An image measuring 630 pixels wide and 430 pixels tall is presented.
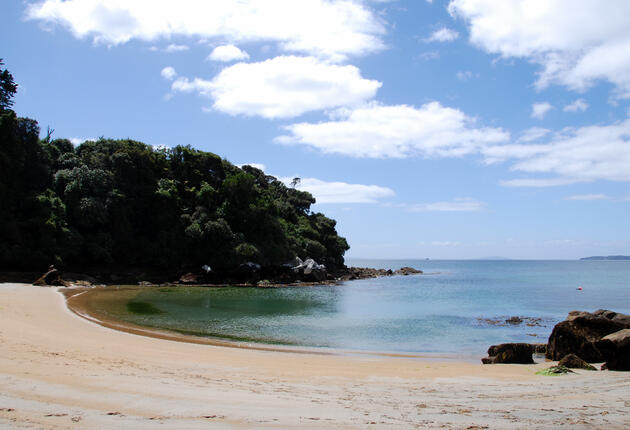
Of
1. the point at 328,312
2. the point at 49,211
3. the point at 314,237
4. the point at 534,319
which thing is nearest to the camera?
the point at 534,319

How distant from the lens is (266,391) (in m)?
7.76

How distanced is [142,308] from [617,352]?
23.8 meters

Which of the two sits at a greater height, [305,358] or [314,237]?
[314,237]

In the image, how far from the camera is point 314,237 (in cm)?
6838

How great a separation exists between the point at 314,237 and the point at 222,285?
22807mm

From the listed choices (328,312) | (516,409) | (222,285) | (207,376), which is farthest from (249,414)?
(222,285)

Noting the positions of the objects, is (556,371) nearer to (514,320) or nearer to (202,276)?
(514,320)

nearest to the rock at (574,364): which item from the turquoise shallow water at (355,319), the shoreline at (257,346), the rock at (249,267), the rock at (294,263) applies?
the shoreline at (257,346)

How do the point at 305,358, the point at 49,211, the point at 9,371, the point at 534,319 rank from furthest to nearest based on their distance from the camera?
1. the point at 49,211
2. the point at 534,319
3. the point at 305,358
4. the point at 9,371

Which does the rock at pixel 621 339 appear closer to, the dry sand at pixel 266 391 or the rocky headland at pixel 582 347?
the rocky headland at pixel 582 347

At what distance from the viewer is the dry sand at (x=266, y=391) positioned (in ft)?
18.4

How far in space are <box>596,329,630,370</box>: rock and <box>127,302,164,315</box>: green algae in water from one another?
21453 millimetres

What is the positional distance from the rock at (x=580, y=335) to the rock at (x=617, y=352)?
5.67 ft

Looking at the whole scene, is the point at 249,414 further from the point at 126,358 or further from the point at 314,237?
the point at 314,237
